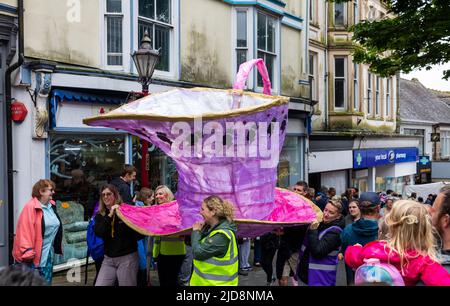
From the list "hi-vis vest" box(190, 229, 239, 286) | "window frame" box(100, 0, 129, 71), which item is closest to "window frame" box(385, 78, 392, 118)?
"window frame" box(100, 0, 129, 71)

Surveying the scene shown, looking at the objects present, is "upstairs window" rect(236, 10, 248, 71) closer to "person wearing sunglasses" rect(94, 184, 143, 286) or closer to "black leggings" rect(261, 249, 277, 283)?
"black leggings" rect(261, 249, 277, 283)

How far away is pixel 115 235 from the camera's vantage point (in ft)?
19.1

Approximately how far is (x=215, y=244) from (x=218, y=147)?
86 centimetres

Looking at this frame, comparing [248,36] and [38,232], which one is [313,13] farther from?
[38,232]

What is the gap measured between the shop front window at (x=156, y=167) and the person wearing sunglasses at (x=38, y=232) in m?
4.71

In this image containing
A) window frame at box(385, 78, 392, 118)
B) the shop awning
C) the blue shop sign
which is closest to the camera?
the shop awning

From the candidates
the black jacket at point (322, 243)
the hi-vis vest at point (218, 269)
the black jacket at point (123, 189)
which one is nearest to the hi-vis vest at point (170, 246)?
the black jacket at point (123, 189)

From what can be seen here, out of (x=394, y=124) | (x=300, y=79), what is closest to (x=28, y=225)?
(x=300, y=79)

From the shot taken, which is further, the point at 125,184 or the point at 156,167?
the point at 156,167

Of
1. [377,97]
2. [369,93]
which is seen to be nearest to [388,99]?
[377,97]

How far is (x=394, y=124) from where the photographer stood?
91.7 ft

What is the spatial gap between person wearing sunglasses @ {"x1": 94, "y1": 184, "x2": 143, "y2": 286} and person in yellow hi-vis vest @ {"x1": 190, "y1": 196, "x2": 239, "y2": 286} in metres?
1.26

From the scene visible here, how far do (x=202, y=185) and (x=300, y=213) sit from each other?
115 cm

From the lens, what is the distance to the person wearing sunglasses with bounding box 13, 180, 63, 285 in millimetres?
5918
